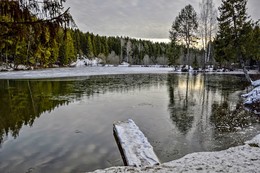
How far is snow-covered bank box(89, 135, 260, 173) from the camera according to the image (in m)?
4.59

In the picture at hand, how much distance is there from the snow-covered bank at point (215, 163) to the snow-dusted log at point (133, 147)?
1.31 feet

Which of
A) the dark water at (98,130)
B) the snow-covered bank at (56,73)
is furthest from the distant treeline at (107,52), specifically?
the dark water at (98,130)

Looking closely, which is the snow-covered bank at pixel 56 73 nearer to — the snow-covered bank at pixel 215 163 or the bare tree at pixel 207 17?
the bare tree at pixel 207 17

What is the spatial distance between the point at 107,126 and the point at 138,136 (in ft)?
6.72

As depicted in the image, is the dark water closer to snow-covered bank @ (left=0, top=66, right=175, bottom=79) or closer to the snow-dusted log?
the snow-dusted log

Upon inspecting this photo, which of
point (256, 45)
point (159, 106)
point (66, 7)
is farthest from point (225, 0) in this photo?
point (66, 7)

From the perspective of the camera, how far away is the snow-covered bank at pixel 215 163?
459 cm

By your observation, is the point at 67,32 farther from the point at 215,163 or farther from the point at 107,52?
the point at 107,52

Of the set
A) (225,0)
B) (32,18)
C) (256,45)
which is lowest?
(32,18)

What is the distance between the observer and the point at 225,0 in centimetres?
2188

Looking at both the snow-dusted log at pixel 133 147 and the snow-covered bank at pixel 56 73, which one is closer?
the snow-dusted log at pixel 133 147

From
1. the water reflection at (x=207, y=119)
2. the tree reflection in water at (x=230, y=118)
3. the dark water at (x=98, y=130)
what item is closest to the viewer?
the dark water at (x=98, y=130)

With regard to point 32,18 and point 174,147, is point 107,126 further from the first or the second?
point 32,18

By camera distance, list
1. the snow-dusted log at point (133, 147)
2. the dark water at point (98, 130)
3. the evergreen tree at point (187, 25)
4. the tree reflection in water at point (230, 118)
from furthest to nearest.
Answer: the evergreen tree at point (187, 25), the tree reflection in water at point (230, 118), the dark water at point (98, 130), the snow-dusted log at point (133, 147)
